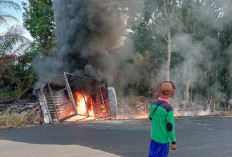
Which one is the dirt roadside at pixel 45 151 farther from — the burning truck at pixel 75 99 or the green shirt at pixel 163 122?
the burning truck at pixel 75 99

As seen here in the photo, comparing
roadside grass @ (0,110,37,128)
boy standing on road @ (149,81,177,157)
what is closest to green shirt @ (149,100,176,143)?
boy standing on road @ (149,81,177,157)

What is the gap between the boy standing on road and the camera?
397cm

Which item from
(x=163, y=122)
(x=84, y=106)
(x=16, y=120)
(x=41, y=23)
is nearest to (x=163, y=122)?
(x=163, y=122)

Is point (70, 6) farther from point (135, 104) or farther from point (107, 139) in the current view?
point (107, 139)

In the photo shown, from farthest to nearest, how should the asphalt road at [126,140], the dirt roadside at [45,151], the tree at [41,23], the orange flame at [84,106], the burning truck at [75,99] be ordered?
1. the tree at [41,23]
2. the orange flame at [84,106]
3. the burning truck at [75,99]
4. the asphalt road at [126,140]
5. the dirt roadside at [45,151]

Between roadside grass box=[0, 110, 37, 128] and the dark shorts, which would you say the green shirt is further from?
roadside grass box=[0, 110, 37, 128]

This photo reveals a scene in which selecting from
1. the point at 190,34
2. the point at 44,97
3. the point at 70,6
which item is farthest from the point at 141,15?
the point at 44,97

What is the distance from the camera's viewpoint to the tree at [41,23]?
2098cm

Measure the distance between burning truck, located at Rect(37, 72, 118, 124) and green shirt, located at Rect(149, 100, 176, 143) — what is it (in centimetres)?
746

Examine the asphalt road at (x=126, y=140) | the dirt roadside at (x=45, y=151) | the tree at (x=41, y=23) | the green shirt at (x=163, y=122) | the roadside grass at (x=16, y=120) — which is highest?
the tree at (x=41, y=23)

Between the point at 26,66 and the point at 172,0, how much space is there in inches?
478

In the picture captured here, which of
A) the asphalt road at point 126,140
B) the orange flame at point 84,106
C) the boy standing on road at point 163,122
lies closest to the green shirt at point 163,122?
the boy standing on road at point 163,122

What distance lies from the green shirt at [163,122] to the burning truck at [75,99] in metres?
7.46

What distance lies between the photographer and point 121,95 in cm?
2039
